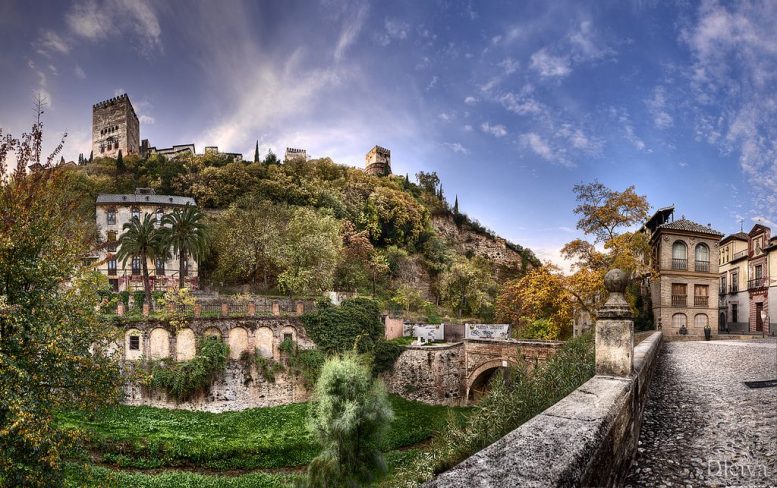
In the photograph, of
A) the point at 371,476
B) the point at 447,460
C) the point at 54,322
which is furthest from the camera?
the point at 371,476

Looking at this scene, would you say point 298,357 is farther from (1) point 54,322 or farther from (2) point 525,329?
(1) point 54,322

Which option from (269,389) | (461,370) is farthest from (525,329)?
(269,389)

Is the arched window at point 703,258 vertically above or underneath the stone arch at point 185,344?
above

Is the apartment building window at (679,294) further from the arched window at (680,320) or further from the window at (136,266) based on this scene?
the window at (136,266)

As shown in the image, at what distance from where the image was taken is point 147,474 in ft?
55.2

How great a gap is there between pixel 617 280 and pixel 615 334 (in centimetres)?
68

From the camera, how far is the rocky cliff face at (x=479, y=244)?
224 ft

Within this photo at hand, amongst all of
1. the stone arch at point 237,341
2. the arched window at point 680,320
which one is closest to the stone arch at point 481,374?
the arched window at point 680,320

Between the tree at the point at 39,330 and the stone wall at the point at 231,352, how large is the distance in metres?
14.7

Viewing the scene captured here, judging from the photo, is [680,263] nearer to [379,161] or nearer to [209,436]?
[209,436]

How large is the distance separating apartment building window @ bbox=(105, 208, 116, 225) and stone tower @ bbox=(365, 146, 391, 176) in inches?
1910

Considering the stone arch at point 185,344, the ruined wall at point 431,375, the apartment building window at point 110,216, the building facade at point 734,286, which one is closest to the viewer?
the stone arch at point 185,344

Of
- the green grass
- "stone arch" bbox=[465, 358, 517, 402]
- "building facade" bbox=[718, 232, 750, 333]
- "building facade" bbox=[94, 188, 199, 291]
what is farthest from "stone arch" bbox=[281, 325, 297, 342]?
"building facade" bbox=[718, 232, 750, 333]

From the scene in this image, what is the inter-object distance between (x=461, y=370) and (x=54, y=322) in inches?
875
